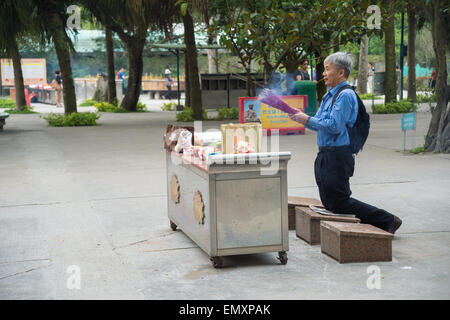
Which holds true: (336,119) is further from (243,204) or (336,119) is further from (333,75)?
(243,204)

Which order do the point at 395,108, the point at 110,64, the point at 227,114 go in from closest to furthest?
the point at 227,114
the point at 395,108
the point at 110,64

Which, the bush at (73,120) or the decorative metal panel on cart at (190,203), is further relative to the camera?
the bush at (73,120)

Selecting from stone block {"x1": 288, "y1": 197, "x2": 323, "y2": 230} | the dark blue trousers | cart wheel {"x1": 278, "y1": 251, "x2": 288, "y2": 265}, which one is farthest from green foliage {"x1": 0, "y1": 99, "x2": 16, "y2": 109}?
cart wheel {"x1": 278, "y1": 251, "x2": 288, "y2": 265}

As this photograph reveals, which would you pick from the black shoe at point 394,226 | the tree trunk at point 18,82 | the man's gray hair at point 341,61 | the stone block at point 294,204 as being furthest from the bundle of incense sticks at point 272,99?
the tree trunk at point 18,82

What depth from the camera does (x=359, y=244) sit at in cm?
561

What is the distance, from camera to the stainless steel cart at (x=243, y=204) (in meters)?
5.38

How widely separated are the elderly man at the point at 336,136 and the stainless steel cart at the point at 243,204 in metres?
0.54

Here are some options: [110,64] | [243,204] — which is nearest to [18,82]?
[110,64]

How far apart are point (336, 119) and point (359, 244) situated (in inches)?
42.2

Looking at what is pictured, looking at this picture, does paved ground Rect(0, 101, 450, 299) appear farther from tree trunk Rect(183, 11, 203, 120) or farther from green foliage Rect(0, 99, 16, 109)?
green foliage Rect(0, 99, 16, 109)

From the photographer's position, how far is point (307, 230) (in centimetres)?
624

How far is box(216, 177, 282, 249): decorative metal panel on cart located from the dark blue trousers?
694 mm

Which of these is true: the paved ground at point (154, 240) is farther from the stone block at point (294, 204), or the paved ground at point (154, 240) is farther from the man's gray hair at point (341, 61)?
the man's gray hair at point (341, 61)

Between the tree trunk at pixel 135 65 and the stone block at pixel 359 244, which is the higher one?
the tree trunk at pixel 135 65
